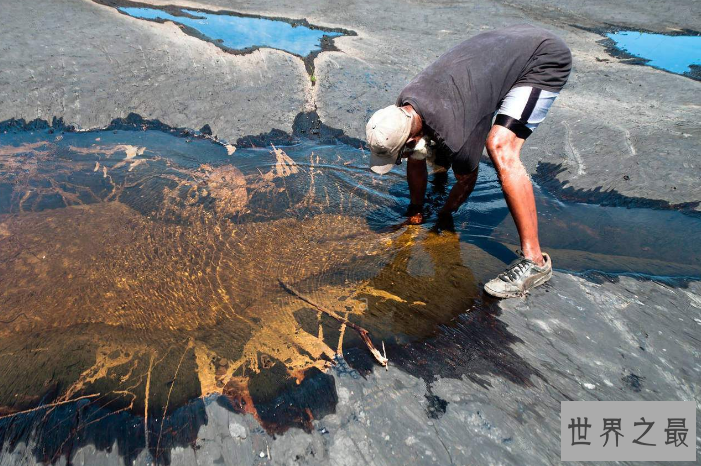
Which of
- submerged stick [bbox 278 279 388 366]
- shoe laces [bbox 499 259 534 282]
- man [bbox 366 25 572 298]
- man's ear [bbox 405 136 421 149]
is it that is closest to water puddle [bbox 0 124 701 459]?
submerged stick [bbox 278 279 388 366]

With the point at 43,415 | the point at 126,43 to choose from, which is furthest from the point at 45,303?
the point at 126,43

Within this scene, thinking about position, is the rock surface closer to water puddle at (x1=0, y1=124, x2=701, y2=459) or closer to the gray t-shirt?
water puddle at (x1=0, y1=124, x2=701, y2=459)

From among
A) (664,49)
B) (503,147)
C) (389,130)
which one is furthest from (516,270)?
(664,49)

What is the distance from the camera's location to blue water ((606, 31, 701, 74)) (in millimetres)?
4590

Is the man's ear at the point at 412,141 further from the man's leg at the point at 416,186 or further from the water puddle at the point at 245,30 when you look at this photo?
the water puddle at the point at 245,30

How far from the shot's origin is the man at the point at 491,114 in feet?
6.44

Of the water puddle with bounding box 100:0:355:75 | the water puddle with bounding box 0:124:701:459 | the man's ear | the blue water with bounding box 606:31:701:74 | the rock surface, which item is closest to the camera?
the rock surface

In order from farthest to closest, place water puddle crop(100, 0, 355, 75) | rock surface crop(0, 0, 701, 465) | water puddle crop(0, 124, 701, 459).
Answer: water puddle crop(100, 0, 355, 75) < water puddle crop(0, 124, 701, 459) < rock surface crop(0, 0, 701, 465)

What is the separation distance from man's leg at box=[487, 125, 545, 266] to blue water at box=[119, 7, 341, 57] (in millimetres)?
2897

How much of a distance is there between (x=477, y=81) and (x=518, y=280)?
94 centimetres

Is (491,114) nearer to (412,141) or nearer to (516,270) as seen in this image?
(412,141)

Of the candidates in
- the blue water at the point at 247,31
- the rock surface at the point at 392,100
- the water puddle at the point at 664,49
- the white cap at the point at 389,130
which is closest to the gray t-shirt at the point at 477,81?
the white cap at the point at 389,130

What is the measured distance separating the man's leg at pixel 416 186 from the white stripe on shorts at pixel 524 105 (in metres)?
0.57

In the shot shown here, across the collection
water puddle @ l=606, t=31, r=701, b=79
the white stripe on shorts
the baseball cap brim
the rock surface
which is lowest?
the rock surface
